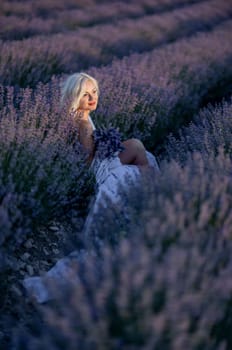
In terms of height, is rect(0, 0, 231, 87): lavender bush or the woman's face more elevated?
rect(0, 0, 231, 87): lavender bush

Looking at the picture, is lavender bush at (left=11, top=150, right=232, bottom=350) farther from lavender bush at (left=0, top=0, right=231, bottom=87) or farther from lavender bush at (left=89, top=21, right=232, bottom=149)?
lavender bush at (left=0, top=0, right=231, bottom=87)

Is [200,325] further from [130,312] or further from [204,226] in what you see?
[204,226]

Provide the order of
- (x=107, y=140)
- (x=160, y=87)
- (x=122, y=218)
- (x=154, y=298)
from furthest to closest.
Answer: (x=160, y=87) < (x=107, y=140) < (x=122, y=218) < (x=154, y=298)

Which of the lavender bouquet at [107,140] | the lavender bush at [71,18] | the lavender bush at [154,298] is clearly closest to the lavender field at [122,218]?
the lavender bush at [154,298]

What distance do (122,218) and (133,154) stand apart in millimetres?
1278

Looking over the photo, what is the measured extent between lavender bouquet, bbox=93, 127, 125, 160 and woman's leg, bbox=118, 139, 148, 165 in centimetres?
13

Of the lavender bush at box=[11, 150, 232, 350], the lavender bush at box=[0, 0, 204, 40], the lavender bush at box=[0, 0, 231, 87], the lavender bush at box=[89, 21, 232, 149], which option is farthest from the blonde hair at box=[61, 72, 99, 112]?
the lavender bush at box=[0, 0, 204, 40]

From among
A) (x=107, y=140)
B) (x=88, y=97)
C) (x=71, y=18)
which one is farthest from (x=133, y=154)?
(x=71, y=18)

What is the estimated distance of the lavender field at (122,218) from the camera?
1.40 metres

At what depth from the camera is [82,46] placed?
6.34 m

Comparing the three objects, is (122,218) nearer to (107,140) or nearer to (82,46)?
(107,140)

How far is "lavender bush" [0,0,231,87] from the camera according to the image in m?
4.80

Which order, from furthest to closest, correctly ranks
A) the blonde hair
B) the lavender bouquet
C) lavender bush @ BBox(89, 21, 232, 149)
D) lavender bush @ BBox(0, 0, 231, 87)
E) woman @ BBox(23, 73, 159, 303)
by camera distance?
lavender bush @ BBox(0, 0, 231, 87), lavender bush @ BBox(89, 21, 232, 149), the blonde hair, the lavender bouquet, woman @ BBox(23, 73, 159, 303)

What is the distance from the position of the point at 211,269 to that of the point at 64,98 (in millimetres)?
2208
